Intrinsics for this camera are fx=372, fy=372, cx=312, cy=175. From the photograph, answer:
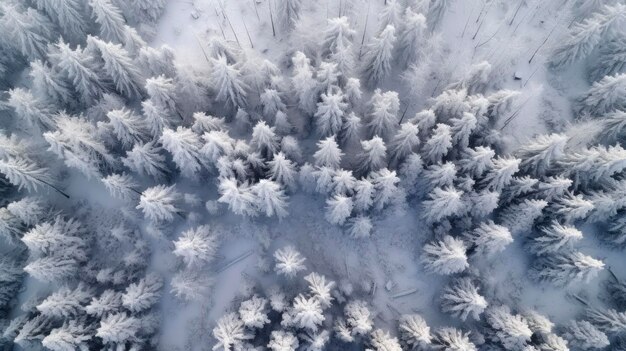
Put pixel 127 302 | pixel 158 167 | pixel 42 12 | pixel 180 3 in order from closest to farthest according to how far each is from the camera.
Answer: pixel 127 302 < pixel 158 167 < pixel 42 12 < pixel 180 3

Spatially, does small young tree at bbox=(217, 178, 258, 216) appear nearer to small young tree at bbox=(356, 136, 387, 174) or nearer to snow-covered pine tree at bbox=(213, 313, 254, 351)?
snow-covered pine tree at bbox=(213, 313, 254, 351)

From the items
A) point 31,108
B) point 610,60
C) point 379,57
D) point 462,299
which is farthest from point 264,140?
point 610,60

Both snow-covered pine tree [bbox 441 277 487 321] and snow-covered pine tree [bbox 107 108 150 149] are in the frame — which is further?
snow-covered pine tree [bbox 107 108 150 149]

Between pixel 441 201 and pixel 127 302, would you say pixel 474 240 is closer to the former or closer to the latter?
pixel 441 201

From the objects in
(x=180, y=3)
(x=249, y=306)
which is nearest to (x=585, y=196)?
(x=249, y=306)

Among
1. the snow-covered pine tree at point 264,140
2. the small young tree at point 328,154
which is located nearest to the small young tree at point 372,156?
the small young tree at point 328,154

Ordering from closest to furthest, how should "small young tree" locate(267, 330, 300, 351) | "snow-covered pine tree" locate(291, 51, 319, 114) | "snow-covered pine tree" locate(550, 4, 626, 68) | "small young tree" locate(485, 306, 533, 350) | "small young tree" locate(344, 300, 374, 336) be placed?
1. "small young tree" locate(267, 330, 300, 351)
2. "small young tree" locate(485, 306, 533, 350)
3. "small young tree" locate(344, 300, 374, 336)
4. "snow-covered pine tree" locate(291, 51, 319, 114)
5. "snow-covered pine tree" locate(550, 4, 626, 68)

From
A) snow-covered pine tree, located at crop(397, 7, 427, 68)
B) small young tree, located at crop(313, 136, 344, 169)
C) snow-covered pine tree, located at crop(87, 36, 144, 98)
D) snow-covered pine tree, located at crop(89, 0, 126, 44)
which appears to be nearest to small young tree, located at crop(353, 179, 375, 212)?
small young tree, located at crop(313, 136, 344, 169)
